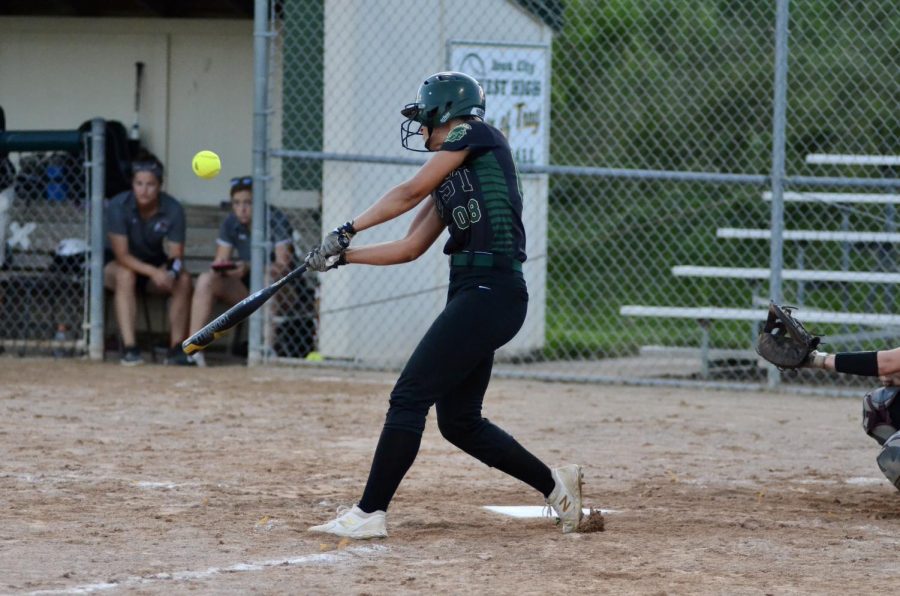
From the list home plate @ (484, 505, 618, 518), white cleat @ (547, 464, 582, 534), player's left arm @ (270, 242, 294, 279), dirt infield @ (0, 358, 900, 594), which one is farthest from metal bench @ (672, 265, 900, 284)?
white cleat @ (547, 464, 582, 534)

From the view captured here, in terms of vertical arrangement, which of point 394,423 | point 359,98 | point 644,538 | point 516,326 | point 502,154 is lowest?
point 644,538

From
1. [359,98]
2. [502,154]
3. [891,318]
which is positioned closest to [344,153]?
[359,98]

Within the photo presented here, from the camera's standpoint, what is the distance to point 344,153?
10695mm

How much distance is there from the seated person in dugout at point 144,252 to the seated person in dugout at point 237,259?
0.56ft

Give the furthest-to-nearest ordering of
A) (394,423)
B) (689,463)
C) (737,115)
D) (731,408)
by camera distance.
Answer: (737,115), (731,408), (689,463), (394,423)

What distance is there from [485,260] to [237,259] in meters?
6.27

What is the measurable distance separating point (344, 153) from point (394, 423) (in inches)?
236

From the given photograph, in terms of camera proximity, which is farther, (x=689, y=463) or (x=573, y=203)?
(x=573, y=203)

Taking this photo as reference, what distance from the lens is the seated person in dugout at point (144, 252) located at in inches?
428

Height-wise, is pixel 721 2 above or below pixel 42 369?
above

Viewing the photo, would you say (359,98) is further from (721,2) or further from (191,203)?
(721,2)

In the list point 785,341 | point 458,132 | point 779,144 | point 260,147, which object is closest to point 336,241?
point 458,132

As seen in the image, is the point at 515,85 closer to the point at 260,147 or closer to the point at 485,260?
the point at 260,147

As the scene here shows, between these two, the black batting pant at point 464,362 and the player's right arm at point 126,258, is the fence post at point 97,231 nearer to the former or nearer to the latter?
the player's right arm at point 126,258
